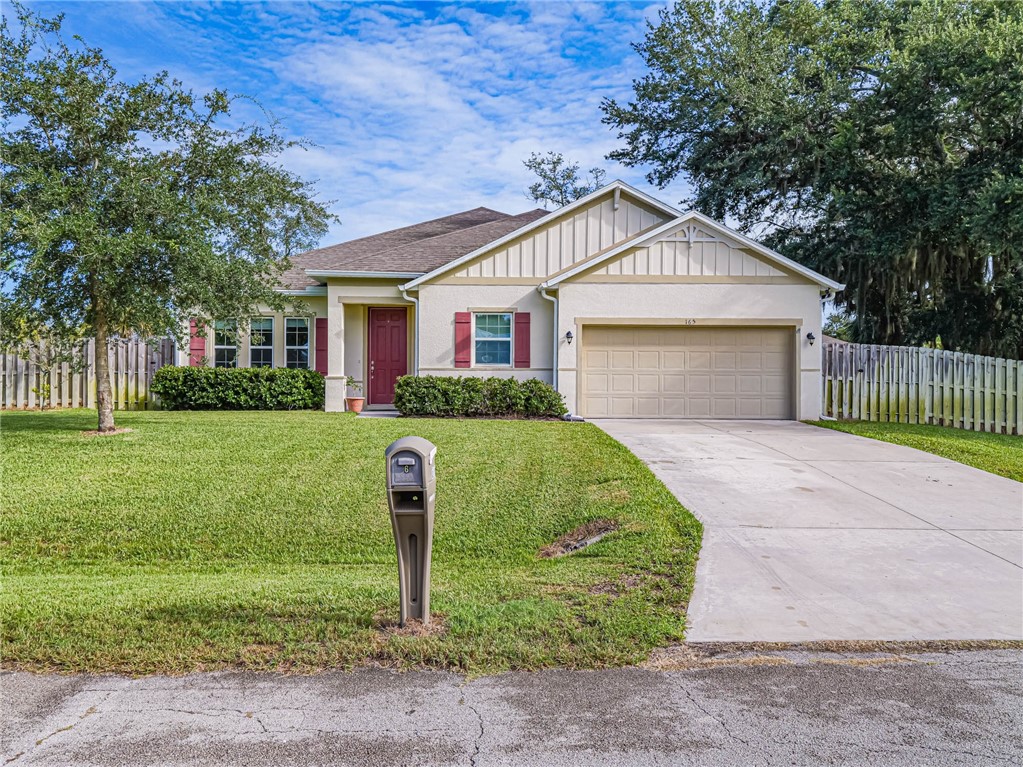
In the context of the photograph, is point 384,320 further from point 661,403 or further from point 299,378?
point 661,403

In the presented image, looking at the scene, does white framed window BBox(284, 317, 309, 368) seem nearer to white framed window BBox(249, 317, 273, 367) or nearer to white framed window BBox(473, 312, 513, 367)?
white framed window BBox(249, 317, 273, 367)

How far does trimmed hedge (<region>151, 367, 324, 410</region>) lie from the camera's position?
599 inches

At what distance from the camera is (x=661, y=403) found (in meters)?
14.7

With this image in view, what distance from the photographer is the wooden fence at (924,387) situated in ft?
43.9

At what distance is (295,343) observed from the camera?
1689cm

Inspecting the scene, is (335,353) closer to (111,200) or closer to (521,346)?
(521,346)

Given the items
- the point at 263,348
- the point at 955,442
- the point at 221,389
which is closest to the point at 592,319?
the point at 955,442

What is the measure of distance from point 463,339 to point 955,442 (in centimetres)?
953

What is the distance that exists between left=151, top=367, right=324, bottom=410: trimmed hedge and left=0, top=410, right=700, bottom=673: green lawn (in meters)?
3.94

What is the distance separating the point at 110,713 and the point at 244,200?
8.96 meters

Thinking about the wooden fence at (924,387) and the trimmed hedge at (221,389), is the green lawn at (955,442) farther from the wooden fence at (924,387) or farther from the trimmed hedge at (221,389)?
the trimmed hedge at (221,389)

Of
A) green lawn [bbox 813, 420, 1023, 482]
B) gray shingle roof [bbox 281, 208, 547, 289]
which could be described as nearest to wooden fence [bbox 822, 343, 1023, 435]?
green lawn [bbox 813, 420, 1023, 482]

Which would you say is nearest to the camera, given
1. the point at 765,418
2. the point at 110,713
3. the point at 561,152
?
the point at 110,713

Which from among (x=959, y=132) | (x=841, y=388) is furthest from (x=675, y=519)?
(x=959, y=132)
